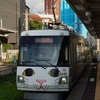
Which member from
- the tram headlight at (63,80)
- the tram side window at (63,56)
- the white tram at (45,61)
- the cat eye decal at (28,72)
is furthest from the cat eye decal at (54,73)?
the cat eye decal at (28,72)

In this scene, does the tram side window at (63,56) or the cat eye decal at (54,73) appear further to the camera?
the tram side window at (63,56)

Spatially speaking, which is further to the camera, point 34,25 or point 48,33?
point 34,25

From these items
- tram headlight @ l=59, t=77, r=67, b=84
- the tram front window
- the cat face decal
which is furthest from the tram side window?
tram headlight @ l=59, t=77, r=67, b=84

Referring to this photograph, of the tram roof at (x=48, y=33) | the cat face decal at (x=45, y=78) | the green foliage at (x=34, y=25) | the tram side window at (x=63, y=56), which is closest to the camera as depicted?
the cat face decal at (x=45, y=78)

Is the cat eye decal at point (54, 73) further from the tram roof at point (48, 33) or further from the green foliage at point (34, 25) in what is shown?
the green foliage at point (34, 25)

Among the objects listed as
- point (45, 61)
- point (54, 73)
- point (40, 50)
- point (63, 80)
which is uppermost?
point (40, 50)

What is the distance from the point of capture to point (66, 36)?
1136cm

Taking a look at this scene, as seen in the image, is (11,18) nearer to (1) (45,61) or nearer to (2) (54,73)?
(1) (45,61)

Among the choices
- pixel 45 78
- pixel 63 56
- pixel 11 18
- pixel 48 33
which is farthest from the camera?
pixel 11 18

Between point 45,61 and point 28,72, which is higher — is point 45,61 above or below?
above

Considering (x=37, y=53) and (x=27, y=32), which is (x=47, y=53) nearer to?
(x=37, y=53)

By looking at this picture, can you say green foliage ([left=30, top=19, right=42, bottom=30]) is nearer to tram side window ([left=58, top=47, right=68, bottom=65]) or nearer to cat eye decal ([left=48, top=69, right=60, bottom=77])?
tram side window ([left=58, top=47, right=68, bottom=65])

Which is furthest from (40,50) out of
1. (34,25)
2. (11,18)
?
(34,25)

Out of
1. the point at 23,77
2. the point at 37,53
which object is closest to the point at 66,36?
the point at 37,53
